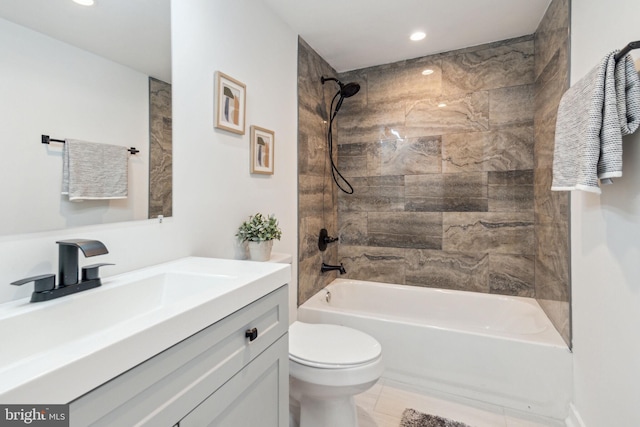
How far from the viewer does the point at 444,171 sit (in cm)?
263

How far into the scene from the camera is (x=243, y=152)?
5.65 ft

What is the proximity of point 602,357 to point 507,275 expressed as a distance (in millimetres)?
1192

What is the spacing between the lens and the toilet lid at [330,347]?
1440 millimetres

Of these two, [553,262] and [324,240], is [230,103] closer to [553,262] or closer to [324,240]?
[324,240]

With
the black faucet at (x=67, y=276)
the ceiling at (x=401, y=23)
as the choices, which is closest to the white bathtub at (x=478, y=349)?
the black faucet at (x=67, y=276)

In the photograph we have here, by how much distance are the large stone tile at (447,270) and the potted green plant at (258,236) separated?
5.21 feet

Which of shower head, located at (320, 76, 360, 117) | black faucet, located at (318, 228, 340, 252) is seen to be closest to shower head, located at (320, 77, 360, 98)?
shower head, located at (320, 76, 360, 117)

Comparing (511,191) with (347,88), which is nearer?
(511,191)

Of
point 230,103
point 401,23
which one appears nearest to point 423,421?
point 230,103

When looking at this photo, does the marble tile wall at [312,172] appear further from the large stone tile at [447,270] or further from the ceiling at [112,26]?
the ceiling at [112,26]

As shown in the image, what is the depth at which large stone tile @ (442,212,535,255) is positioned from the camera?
2410mm

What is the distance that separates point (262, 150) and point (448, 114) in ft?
5.61

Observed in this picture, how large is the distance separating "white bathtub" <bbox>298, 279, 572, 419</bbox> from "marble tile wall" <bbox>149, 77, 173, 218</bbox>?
139 centimetres

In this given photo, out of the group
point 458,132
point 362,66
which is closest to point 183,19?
point 362,66
